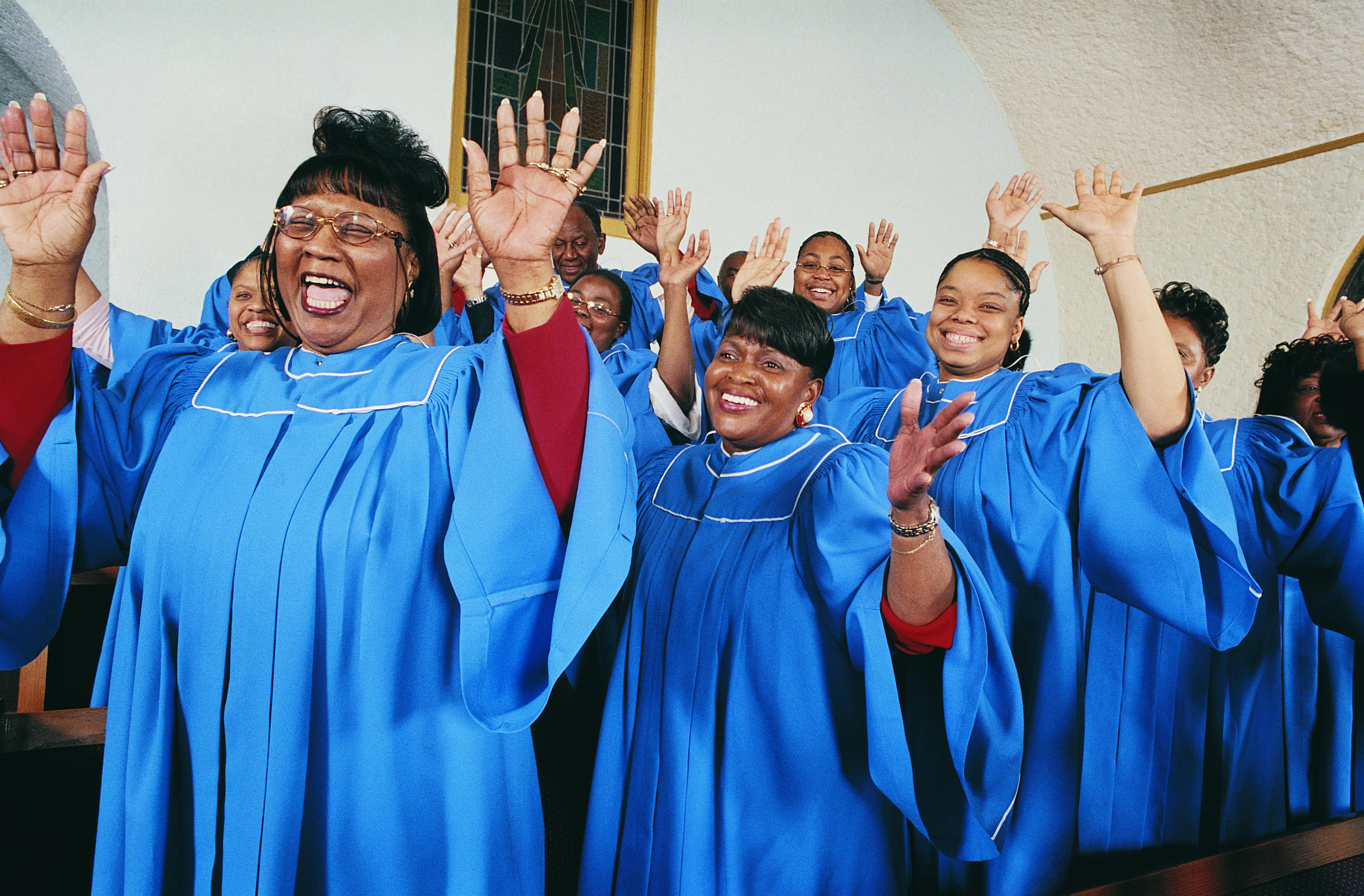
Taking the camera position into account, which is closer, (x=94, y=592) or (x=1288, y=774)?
(x=1288, y=774)

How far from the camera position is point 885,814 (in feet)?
5.90

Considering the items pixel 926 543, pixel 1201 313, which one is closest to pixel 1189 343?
pixel 1201 313

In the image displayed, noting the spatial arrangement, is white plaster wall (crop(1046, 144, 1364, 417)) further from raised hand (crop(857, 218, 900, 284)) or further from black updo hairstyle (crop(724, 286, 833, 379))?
black updo hairstyle (crop(724, 286, 833, 379))

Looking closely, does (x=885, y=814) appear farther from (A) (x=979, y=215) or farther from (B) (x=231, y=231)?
(A) (x=979, y=215)

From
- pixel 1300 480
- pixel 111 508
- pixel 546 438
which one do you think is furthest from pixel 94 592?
pixel 1300 480

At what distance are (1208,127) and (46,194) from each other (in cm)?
763

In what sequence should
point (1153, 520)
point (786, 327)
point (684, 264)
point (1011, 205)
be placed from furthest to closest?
point (1011, 205) → point (684, 264) → point (786, 327) → point (1153, 520)

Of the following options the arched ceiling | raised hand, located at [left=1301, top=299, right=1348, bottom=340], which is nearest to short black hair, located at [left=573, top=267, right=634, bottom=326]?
raised hand, located at [left=1301, top=299, right=1348, bottom=340]

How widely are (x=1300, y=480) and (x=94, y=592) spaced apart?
11.8 feet

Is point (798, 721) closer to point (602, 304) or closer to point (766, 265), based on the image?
point (766, 265)

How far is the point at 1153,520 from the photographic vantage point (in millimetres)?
2078

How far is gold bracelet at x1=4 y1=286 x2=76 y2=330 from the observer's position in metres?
1.42

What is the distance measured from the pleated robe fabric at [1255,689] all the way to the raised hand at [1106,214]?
874 mm

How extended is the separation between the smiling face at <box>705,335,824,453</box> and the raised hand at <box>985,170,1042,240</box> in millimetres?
1564
